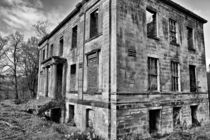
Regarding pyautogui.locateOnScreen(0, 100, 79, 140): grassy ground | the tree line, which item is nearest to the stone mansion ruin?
pyautogui.locateOnScreen(0, 100, 79, 140): grassy ground

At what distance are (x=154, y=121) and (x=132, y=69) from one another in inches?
159

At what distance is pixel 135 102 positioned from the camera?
882cm

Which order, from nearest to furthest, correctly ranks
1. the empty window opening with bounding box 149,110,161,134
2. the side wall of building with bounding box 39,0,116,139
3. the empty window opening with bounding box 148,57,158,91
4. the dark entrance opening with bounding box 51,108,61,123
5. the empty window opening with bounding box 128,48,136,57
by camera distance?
1. the side wall of building with bounding box 39,0,116,139
2. the empty window opening with bounding box 128,48,136,57
3. the empty window opening with bounding box 149,110,161,134
4. the empty window opening with bounding box 148,57,158,91
5. the dark entrance opening with bounding box 51,108,61,123

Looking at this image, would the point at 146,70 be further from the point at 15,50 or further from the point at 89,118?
the point at 15,50

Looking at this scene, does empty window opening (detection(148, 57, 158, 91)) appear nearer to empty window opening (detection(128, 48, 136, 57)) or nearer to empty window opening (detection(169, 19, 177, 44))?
empty window opening (detection(128, 48, 136, 57))

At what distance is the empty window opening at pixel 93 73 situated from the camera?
33.0ft

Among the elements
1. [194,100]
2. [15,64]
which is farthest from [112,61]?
[15,64]

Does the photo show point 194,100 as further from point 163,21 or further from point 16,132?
point 16,132

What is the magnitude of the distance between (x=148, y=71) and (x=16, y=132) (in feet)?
27.9

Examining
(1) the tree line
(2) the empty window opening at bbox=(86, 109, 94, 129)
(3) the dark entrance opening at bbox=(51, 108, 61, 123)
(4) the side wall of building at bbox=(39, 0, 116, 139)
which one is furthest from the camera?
(1) the tree line

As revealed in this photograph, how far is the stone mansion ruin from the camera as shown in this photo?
8555 millimetres

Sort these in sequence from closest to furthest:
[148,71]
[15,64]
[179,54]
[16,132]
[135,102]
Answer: [16,132] < [135,102] < [148,71] < [179,54] < [15,64]

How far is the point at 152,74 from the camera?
1013cm

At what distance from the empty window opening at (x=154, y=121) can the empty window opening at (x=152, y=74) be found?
1603 mm
